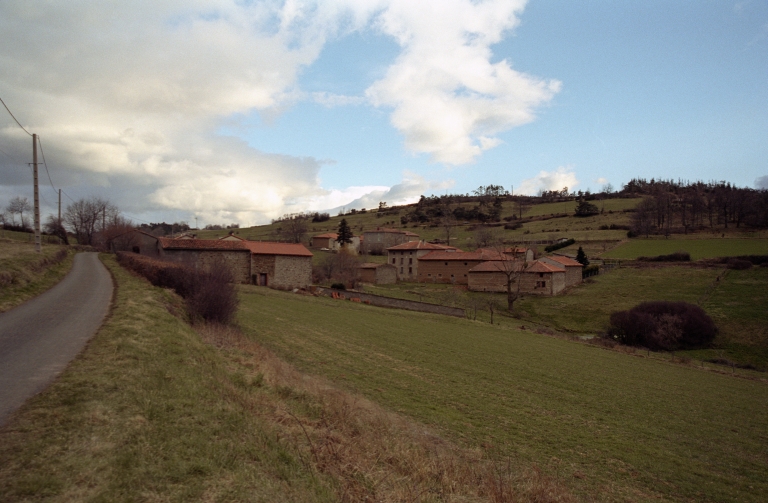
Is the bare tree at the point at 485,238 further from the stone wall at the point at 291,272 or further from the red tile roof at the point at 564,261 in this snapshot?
the stone wall at the point at 291,272

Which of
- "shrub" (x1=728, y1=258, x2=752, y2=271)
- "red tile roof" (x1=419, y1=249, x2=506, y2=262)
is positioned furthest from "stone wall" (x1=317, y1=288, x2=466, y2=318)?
"shrub" (x1=728, y1=258, x2=752, y2=271)

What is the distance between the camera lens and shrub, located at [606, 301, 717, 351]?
129 ft

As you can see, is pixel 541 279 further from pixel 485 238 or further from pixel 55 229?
pixel 55 229

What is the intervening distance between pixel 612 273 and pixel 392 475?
218 ft

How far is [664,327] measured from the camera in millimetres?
39562

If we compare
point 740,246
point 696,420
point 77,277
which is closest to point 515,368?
point 696,420

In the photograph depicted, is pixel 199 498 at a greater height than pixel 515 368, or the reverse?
pixel 199 498

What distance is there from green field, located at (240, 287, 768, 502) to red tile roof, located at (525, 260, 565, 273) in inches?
1100

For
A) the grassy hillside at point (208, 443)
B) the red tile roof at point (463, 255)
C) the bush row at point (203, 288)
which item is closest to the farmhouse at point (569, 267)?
the red tile roof at point (463, 255)

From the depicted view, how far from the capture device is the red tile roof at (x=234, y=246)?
44031 millimetres

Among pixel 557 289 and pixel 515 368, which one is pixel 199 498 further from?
pixel 557 289

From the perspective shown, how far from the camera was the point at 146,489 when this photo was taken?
4.94 metres

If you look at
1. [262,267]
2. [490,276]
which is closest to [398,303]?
[262,267]

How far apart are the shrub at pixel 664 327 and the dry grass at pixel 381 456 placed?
36647 millimetres
